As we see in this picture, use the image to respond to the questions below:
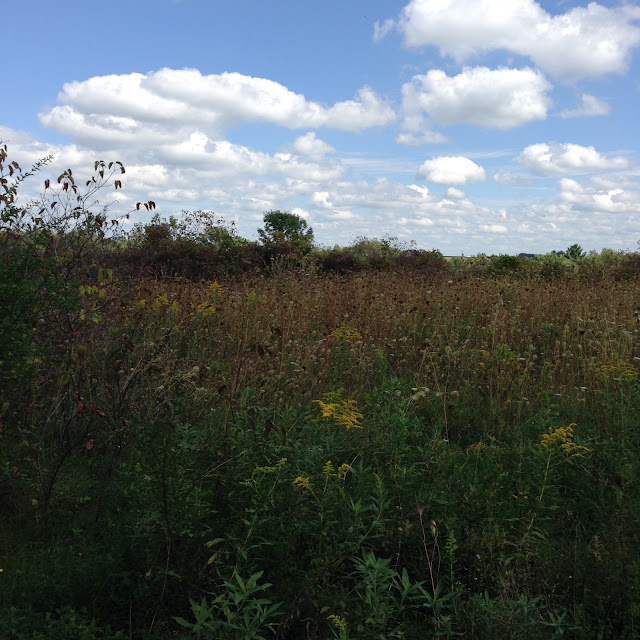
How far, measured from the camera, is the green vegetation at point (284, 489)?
2705mm

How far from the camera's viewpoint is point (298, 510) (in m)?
2.95

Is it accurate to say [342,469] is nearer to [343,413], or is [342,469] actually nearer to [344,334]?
[343,413]

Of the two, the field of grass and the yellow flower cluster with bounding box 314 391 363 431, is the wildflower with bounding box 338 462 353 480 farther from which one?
the yellow flower cluster with bounding box 314 391 363 431

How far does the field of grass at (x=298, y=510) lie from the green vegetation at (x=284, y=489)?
0.02 metres

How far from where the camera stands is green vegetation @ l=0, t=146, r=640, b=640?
2.71 m

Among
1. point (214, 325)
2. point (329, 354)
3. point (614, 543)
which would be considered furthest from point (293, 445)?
point (214, 325)

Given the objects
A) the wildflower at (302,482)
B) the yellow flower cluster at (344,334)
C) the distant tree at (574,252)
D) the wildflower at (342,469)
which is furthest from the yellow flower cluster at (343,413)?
the distant tree at (574,252)

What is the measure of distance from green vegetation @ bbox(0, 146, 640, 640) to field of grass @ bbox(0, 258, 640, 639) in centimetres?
2

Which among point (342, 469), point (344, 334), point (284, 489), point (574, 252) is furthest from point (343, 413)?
point (574, 252)

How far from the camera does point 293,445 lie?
330cm

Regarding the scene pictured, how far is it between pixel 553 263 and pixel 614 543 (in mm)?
13232

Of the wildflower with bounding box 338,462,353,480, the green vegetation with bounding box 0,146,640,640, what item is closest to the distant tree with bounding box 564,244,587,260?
the green vegetation with bounding box 0,146,640,640

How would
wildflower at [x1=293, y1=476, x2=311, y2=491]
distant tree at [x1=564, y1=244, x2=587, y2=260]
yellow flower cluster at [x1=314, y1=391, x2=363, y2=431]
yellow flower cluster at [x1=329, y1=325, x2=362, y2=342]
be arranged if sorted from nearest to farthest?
wildflower at [x1=293, y1=476, x2=311, y2=491] < yellow flower cluster at [x1=314, y1=391, x2=363, y2=431] < yellow flower cluster at [x1=329, y1=325, x2=362, y2=342] < distant tree at [x1=564, y1=244, x2=587, y2=260]

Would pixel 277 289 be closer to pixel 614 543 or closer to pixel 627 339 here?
pixel 627 339
